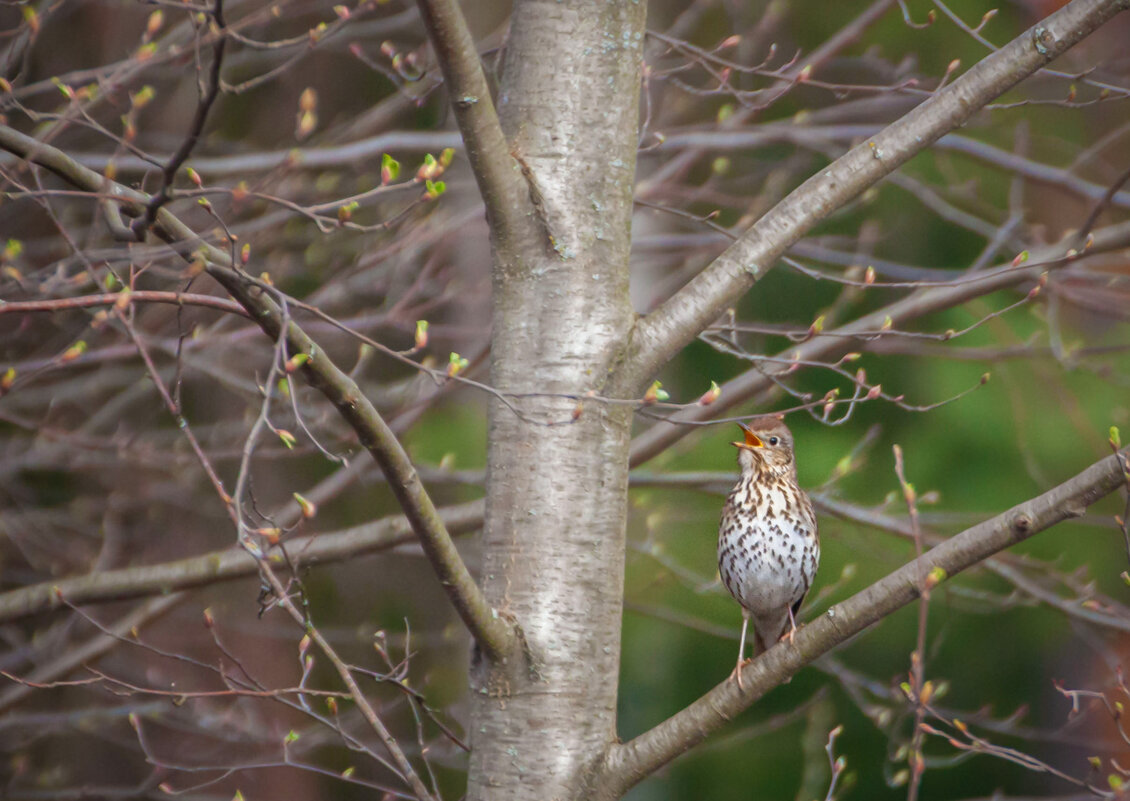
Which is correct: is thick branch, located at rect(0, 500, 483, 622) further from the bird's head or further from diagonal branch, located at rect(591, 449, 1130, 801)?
diagonal branch, located at rect(591, 449, 1130, 801)

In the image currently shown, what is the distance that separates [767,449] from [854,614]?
5.23ft

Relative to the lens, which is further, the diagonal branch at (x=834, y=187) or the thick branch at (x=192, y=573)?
the thick branch at (x=192, y=573)

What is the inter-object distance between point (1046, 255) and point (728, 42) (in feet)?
3.73

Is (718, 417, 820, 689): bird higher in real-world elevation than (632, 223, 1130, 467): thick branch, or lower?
lower

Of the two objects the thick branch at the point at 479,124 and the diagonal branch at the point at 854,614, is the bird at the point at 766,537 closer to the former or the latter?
the diagonal branch at the point at 854,614

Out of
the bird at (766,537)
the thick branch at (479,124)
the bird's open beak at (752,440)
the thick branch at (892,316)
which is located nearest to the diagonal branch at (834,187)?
the thick branch at (479,124)

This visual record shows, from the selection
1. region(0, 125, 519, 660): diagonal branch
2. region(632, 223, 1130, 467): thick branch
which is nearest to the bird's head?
region(632, 223, 1130, 467): thick branch

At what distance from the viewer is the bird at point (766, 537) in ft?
11.0

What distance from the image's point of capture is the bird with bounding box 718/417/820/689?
11.0 feet

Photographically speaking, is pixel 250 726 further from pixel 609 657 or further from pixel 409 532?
pixel 609 657

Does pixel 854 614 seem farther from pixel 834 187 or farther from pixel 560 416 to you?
pixel 834 187

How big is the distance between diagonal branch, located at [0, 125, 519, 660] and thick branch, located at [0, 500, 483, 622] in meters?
1.42

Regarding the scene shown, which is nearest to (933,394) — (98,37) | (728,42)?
(728,42)

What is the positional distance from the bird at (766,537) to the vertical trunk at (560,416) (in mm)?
1078
